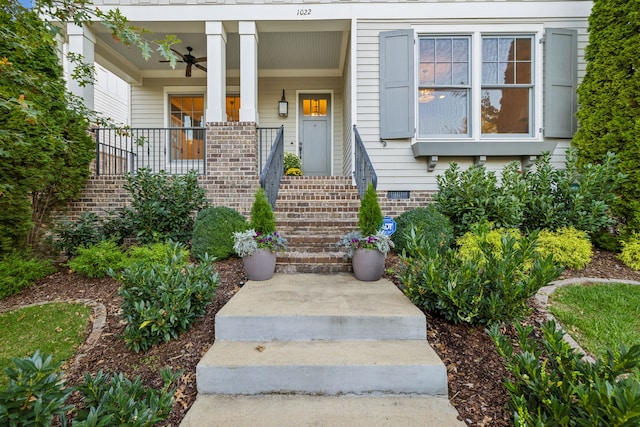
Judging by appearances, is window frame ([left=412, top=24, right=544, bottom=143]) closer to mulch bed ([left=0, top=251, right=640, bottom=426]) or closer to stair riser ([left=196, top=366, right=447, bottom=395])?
mulch bed ([left=0, top=251, right=640, bottom=426])

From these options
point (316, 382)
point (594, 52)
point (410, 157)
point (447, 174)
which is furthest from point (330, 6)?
point (316, 382)

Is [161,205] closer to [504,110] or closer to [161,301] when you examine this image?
[161,301]

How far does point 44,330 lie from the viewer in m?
2.85

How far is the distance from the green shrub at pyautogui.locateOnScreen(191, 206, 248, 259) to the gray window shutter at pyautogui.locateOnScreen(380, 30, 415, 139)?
3.02 meters

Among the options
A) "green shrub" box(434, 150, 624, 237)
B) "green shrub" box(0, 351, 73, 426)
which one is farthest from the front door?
"green shrub" box(0, 351, 73, 426)

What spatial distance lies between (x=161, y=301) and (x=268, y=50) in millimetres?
6124

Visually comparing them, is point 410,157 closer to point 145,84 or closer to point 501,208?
point 501,208

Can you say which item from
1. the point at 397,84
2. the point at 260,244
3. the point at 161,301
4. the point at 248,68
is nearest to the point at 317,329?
the point at 161,301

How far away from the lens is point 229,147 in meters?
5.46

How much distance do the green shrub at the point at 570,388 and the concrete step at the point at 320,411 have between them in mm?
382

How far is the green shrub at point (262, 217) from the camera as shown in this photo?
11.3 ft

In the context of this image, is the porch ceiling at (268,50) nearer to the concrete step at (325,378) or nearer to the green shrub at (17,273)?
the green shrub at (17,273)

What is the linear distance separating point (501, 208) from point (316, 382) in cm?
337

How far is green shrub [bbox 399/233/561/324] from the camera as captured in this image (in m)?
2.14
